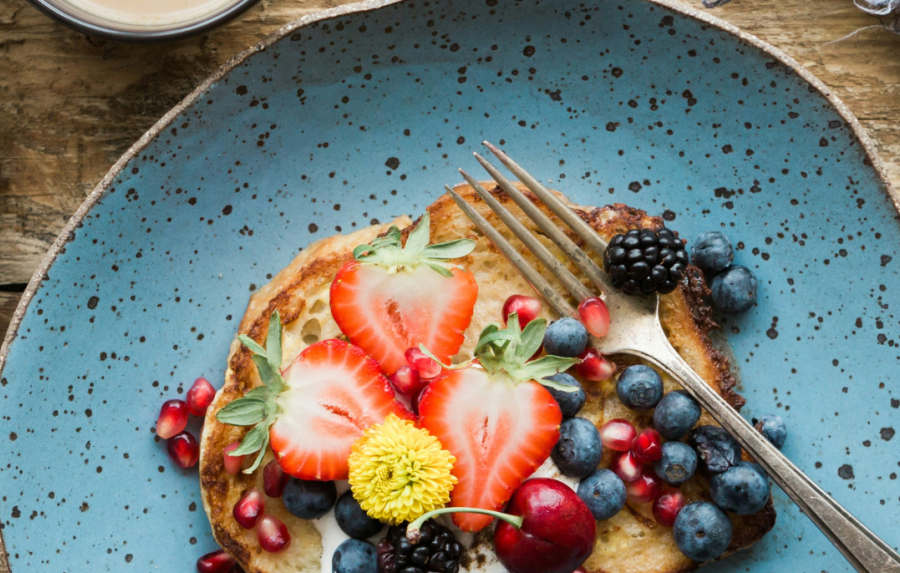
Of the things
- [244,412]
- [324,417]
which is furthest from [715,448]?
[244,412]

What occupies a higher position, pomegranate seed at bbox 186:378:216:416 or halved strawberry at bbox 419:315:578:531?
halved strawberry at bbox 419:315:578:531

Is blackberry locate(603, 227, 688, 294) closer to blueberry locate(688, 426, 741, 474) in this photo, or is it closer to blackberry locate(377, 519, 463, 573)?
blueberry locate(688, 426, 741, 474)

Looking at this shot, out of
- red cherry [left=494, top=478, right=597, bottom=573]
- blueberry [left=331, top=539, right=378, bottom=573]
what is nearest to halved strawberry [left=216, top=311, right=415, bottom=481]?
blueberry [left=331, top=539, right=378, bottom=573]

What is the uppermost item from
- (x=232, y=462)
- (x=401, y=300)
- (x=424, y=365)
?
(x=401, y=300)

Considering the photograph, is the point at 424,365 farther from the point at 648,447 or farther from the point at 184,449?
the point at 184,449

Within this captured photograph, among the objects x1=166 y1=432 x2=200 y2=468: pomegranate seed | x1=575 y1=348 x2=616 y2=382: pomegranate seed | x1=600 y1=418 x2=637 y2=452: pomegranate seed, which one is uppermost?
x1=575 y1=348 x2=616 y2=382: pomegranate seed
